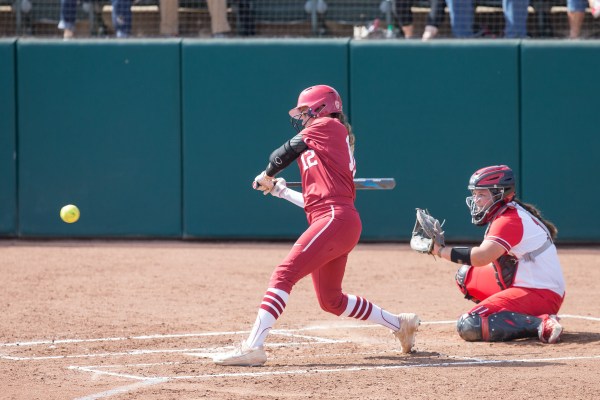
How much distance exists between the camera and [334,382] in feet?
18.9

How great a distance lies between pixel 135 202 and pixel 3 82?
223 centimetres

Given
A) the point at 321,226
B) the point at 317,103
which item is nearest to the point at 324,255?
the point at 321,226

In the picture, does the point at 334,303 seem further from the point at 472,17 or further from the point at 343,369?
the point at 472,17

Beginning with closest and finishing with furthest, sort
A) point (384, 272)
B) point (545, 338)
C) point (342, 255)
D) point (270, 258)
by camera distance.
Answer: point (342, 255)
point (545, 338)
point (384, 272)
point (270, 258)

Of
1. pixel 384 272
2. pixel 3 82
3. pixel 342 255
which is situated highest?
pixel 3 82

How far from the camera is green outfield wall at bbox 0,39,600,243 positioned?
12.4 metres

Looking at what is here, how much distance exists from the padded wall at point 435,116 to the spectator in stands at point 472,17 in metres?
0.37

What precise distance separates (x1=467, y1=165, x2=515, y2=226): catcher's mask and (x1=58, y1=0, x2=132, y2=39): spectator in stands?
717cm

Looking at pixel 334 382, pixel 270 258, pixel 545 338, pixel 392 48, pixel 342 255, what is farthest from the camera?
pixel 392 48

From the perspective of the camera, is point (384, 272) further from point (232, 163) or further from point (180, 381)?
point (180, 381)

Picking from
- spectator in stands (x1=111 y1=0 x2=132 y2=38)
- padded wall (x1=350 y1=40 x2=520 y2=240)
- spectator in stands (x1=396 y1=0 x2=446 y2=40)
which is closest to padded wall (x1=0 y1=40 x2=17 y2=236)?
spectator in stands (x1=111 y1=0 x2=132 y2=38)

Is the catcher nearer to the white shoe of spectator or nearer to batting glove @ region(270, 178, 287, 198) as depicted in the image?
batting glove @ region(270, 178, 287, 198)

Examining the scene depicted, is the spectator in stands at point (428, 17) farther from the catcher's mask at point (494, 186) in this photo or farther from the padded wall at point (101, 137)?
the catcher's mask at point (494, 186)

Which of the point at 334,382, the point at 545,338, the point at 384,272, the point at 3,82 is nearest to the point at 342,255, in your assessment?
the point at 334,382
